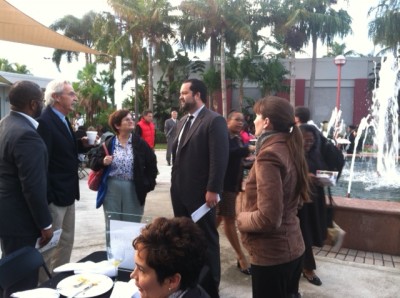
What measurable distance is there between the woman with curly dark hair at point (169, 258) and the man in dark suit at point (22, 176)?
4.38 ft

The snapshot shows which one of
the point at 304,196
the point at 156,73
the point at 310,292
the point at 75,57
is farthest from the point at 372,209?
the point at 75,57

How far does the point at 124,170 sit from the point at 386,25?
23982mm

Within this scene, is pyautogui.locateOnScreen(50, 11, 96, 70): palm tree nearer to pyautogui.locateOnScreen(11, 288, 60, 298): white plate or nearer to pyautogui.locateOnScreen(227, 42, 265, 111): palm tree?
pyautogui.locateOnScreen(227, 42, 265, 111): palm tree

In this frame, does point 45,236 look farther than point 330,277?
No

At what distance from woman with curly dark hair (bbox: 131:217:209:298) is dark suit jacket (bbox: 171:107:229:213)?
1664 mm

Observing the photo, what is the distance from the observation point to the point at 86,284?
1990 mm

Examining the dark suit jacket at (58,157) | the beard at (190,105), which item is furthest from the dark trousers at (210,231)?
the dark suit jacket at (58,157)

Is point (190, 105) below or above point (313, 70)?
below

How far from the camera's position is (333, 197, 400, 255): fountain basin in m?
4.53

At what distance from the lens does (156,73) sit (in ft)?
98.4

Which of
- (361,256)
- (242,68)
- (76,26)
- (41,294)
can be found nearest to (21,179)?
(41,294)

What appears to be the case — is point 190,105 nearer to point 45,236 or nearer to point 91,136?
point 91,136

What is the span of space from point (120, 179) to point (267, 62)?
24.2 m

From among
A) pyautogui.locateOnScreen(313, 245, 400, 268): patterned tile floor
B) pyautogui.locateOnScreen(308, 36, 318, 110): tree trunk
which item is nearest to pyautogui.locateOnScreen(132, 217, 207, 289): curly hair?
pyautogui.locateOnScreen(313, 245, 400, 268): patterned tile floor
